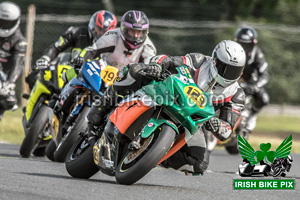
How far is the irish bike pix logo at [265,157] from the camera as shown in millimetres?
7199

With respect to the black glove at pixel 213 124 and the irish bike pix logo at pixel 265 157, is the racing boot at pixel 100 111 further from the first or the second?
the irish bike pix logo at pixel 265 157

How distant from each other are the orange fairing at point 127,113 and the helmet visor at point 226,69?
2.88ft

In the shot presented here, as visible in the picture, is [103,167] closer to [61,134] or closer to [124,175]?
[124,175]

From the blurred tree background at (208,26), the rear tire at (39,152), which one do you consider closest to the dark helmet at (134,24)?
the rear tire at (39,152)

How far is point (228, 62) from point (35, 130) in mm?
3490

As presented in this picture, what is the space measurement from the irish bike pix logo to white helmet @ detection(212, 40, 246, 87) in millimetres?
677

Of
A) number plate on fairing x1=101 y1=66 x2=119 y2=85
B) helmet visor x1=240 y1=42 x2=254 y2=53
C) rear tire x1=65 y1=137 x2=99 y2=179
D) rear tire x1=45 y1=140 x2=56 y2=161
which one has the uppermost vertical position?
number plate on fairing x1=101 y1=66 x2=119 y2=85

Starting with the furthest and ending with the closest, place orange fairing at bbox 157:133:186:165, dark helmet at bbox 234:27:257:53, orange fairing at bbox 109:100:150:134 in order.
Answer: dark helmet at bbox 234:27:257:53, orange fairing at bbox 157:133:186:165, orange fairing at bbox 109:100:150:134

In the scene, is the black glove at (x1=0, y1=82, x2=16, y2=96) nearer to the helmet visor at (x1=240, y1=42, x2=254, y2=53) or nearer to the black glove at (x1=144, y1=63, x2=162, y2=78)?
the helmet visor at (x1=240, y1=42, x2=254, y2=53)

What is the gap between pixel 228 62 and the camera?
670 centimetres

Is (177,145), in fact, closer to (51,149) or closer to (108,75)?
(108,75)

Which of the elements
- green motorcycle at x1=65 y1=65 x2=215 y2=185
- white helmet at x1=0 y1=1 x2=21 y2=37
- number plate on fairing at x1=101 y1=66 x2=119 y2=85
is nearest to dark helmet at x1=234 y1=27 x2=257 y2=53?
white helmet at x1=0 y1=1 x2=21 y2=37

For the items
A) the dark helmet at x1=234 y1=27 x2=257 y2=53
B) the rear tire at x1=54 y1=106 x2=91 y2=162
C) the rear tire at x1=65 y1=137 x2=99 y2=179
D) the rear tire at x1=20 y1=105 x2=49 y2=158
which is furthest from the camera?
the dark helmet at x1=234 y1=27 x2=257 y2=53
